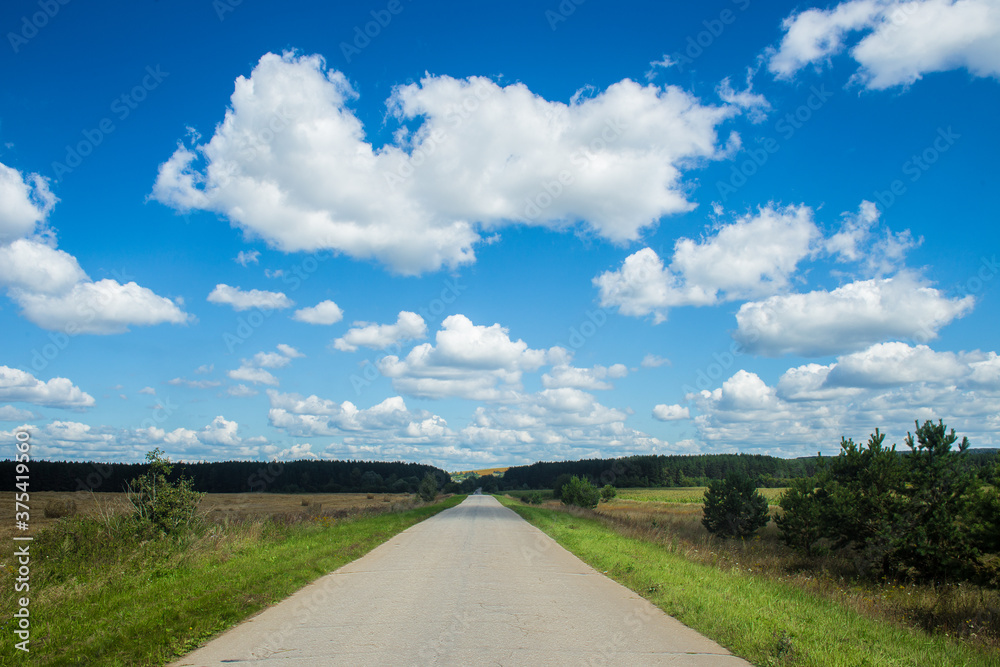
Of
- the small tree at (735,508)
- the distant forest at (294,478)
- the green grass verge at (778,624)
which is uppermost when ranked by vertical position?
the green grass verge at (778,624)

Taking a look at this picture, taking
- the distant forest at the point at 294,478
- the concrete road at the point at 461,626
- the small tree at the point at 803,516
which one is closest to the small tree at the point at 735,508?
the small tree at the point at 803,516

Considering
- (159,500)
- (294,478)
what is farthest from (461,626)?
(294,478)

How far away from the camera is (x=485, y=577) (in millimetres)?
11375

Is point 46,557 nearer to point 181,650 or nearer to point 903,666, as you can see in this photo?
point 181,650

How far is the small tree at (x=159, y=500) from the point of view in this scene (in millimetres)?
13344

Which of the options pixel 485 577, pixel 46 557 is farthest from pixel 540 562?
pixel 46 557

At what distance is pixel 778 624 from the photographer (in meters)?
7.40

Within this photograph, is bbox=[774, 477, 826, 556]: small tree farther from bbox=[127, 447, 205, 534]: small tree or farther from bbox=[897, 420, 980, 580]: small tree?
bbox=[127, 447, 205, 534]: small tree

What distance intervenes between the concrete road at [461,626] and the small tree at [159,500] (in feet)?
14.7

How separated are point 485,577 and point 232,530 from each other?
28.0 ft

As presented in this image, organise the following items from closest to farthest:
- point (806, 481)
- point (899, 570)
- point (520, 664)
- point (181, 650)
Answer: point (520, 664) → point (181, 650) → point (899, 570) → point (806, 481)

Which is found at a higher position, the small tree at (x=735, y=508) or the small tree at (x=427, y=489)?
the small tree at (x=735, y=508)

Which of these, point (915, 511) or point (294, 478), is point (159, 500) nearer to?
point (915, 511)

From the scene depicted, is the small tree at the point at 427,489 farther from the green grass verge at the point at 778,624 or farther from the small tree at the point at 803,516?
the green grass verge at the point at 778,624
